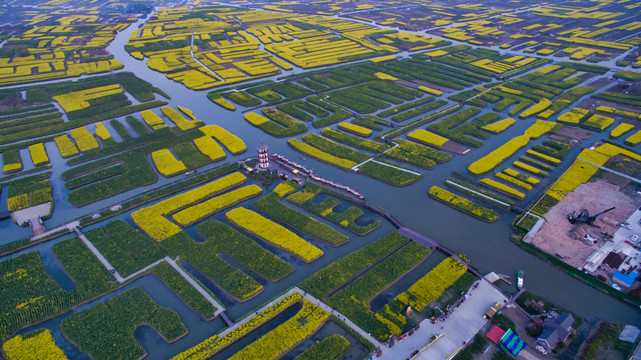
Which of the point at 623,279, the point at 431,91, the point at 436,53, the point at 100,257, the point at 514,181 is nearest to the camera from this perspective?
the point at 623,279

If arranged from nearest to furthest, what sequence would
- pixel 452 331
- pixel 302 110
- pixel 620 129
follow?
pixel 452 331, pixel 620 129, pixel 302 110

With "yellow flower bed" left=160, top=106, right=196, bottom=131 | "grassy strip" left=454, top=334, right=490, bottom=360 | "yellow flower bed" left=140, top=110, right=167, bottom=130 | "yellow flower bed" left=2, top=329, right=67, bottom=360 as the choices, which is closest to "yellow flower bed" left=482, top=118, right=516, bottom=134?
"grassy strip" left=454, top=334, right=490, bottom=360

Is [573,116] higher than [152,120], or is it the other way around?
[573,116]

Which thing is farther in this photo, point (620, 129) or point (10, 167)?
point (620, 129)

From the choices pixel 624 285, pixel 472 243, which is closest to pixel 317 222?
pixel 472 243

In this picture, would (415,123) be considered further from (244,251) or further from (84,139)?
(84,139)

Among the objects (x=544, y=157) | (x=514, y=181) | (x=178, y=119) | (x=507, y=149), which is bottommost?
(x=178, y=119)

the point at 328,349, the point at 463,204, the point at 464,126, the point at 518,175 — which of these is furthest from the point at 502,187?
the point at 328,349
